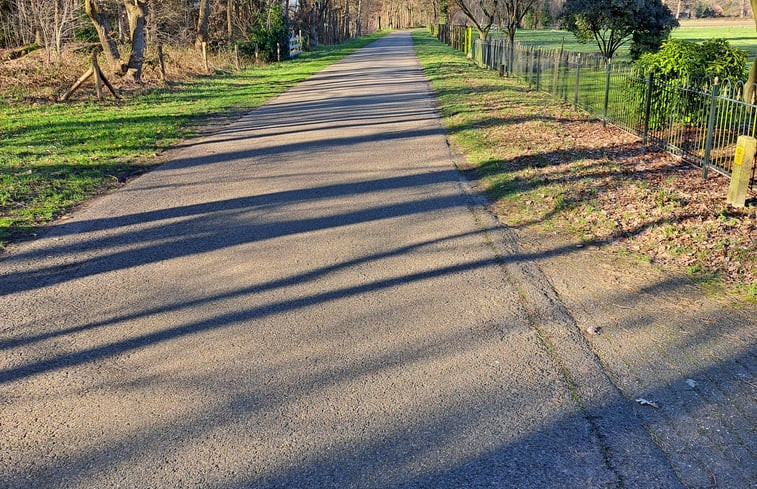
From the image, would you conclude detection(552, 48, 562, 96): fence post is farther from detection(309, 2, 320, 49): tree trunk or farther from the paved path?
detection(309, 2, 320, 49): tree trunk

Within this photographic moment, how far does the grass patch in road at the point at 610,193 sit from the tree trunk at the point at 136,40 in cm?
1327

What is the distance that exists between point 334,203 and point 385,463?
540 cm

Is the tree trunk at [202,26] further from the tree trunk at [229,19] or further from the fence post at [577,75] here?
the fence post at [577,75]

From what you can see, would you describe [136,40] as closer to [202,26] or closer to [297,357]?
[202,26]

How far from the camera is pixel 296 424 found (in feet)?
12.2

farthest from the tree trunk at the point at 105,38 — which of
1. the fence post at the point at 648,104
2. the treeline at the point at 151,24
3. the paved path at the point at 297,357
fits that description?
the fence post at the point at 648,104

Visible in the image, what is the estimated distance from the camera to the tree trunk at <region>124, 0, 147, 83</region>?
23.4m

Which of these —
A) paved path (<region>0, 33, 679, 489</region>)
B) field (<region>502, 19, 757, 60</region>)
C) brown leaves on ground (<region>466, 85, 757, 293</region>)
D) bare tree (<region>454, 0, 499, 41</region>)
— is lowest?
paved path (<region>0, 33, 679, 489</region>)

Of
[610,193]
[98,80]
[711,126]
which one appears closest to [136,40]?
[98,80]

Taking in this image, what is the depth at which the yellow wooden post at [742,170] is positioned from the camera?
748 cm

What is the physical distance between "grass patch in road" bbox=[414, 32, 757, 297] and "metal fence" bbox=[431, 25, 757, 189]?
34cm

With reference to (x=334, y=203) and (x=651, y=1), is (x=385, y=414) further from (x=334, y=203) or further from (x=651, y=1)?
(x=651, y=1)

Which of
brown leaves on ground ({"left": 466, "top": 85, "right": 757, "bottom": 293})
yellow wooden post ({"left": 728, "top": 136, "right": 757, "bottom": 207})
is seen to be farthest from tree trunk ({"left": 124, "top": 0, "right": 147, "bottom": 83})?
yellow wooden post ({"left": 728, "top": 136, "right": 757, "bottom": 207})

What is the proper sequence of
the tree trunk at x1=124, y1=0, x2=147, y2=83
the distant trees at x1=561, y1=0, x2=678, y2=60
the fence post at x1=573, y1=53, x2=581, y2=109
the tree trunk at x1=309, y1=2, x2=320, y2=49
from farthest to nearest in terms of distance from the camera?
the tree trunk at x1=309, y1=2, x2=320, y2=49 < the distant trees at x1=561, y1=0, x2=678, y2=60 < the tree trunk at x1=124, y1=0, x2=147, y2=83 < the fence post at x1=573, y1=53, x2=581, y2=109
